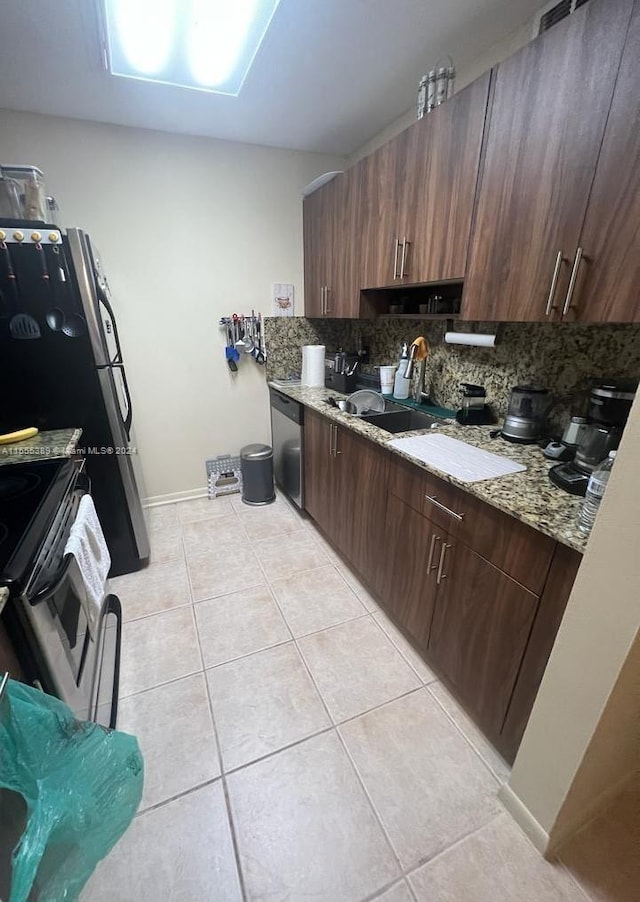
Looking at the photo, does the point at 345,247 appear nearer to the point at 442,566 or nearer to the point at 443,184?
the point at 443,184

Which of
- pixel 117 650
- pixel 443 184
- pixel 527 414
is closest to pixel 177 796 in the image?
pixel 117 650

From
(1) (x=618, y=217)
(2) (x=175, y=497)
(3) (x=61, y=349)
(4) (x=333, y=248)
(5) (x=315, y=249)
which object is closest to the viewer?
(1) (x=618, y=217)

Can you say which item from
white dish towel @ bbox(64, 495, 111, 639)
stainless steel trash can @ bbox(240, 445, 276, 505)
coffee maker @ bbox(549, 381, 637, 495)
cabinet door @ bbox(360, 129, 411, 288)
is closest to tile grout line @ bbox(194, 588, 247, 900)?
white dish towel @ bbox(64, 495, 111, 639)

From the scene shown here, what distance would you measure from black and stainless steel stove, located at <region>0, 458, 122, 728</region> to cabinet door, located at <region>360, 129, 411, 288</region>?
5.64 ft

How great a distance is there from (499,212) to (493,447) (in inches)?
33.2

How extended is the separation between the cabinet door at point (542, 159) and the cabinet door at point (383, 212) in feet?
1.59

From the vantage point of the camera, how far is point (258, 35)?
139cm

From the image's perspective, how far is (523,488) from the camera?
1.08 metres

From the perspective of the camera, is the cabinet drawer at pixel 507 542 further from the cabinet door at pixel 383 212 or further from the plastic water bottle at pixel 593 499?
the cabinet door at pixel 383 212

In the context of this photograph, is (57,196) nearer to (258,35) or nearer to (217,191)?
(217,191)

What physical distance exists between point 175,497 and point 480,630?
2414mm

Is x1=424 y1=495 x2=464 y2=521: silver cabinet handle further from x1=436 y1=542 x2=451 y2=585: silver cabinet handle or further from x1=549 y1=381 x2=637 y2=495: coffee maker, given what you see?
x1=549 y1=381 x2=637 y2=495: coffee maker

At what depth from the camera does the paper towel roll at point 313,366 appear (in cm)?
257

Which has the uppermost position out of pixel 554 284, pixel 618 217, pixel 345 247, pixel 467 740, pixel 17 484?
pixel 345 247
